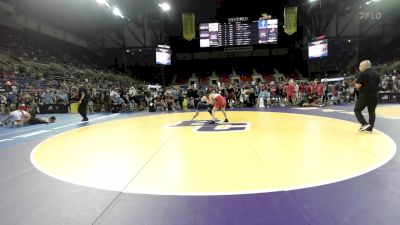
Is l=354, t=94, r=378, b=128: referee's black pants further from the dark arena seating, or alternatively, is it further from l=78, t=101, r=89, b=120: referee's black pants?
l=78, t=101, r=89, b=120: referee's black pants

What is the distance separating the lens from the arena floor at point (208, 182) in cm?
224

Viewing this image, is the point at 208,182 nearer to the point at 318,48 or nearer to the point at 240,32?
the point at 240,32

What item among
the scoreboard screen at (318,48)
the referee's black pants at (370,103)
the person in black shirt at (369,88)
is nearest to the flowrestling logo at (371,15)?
the scoreboard screen at (318,48)

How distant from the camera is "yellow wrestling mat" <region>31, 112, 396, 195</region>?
9.82 ft

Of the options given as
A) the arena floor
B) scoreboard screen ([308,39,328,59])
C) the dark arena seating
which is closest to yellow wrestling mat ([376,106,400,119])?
the dark arena seating

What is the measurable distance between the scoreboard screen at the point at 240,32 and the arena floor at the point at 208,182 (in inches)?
689

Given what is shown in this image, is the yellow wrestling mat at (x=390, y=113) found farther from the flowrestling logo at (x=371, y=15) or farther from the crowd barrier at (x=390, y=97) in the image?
the flowrestling logo at (x=371, y=15)

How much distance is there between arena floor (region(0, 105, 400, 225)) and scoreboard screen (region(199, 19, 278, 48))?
17496 mm

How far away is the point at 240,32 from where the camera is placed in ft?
71.3

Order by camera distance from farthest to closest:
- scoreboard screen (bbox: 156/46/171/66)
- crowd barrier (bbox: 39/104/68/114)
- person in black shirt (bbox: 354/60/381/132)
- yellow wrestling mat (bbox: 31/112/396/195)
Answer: scoreboard screen (bbox: 156/46/171/66)
crowd barrier (bbox: 39/104/68/114)
person in black shirt (bbox: 354/60/381/132)
yellow wrestling mat (bbox: 31/112/396/195)

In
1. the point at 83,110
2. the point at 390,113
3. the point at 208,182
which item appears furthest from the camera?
the point at 83,110

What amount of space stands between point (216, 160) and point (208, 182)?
903mm

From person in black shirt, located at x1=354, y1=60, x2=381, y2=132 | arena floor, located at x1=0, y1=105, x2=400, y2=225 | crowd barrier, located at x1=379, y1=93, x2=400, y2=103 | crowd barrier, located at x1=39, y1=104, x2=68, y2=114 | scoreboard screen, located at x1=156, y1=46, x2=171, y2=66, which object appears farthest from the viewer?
scoreboard screen, located at x1=156, y1=46, x2=171, y2=66

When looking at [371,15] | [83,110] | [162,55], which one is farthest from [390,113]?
Answer: [371,15]
